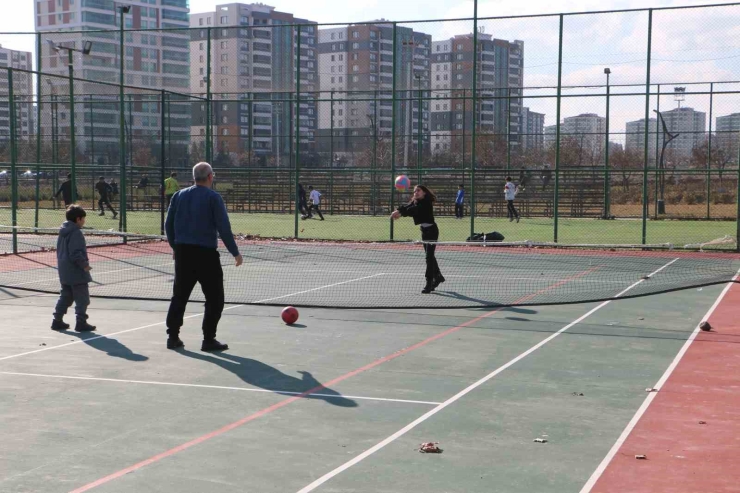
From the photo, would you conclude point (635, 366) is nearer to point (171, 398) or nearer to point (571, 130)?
point (171, 398)

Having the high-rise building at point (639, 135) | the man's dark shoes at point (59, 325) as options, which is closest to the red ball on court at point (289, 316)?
the man's dark shoes at point (59, 325)

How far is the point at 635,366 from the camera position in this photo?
8.62 metres

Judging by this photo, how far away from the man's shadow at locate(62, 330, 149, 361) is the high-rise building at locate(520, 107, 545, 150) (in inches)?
A: 975

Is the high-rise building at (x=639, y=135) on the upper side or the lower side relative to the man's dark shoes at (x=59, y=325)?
upper

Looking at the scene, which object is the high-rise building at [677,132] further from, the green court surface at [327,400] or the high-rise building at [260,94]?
the green court surface at [327,400]

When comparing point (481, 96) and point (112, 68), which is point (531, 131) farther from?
point (112, 68)

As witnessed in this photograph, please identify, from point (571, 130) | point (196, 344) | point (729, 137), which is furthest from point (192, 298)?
point (729, 137)

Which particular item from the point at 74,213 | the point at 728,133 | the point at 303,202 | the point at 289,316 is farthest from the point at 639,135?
the point at 74,213

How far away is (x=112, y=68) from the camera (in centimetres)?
10500

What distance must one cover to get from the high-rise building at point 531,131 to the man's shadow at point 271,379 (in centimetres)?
2540

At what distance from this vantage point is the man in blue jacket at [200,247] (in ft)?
30.7

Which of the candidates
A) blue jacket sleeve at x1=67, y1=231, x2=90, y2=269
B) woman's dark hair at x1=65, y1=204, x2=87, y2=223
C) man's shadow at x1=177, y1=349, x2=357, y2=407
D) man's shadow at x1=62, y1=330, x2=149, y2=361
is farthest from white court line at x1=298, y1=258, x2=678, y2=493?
woman's dark hair at x1=65, y1=204, x2=87, y2=223

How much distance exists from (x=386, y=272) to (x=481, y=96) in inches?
706

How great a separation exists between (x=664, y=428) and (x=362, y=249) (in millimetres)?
15927
